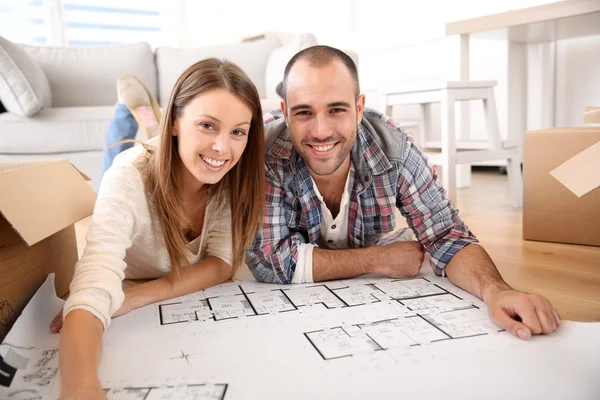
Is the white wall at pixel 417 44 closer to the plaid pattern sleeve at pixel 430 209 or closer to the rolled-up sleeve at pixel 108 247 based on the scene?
the plaid pattern sleeve at pixel 430 209

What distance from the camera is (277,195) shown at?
1.19 m

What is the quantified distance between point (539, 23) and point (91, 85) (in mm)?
2274

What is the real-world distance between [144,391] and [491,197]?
2.04 metres

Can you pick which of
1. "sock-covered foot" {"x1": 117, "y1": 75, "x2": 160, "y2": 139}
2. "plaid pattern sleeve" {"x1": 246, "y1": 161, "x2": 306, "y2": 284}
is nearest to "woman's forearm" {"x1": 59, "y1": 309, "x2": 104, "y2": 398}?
"plaid pattern sleeve" {"x1": 246, "y1": 161, "x2": 306, "y2": 284}

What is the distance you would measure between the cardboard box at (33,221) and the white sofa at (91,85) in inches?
54.3

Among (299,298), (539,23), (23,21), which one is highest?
(23,21)

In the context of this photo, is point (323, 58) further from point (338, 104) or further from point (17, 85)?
point (17, 85)

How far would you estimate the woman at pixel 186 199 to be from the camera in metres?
0.95

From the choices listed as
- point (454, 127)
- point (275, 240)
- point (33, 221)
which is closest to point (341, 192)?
point (275, 240)

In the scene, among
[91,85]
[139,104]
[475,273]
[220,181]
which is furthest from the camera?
[91,85]

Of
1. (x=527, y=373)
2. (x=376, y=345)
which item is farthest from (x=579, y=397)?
(x=376, y=345)

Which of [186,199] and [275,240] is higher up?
[186,199]

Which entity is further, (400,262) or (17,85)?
(17,85)

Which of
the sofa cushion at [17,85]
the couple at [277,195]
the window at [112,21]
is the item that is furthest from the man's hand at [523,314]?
the window at [112,21]
